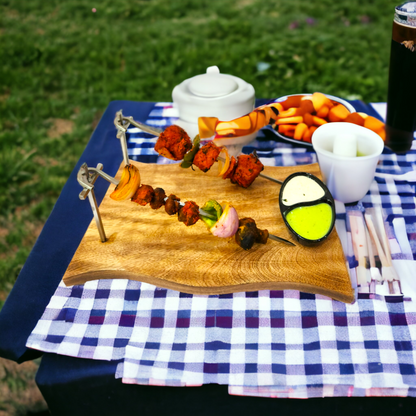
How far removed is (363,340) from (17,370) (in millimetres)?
1381

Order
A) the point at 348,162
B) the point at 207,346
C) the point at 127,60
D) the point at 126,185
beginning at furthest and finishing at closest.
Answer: the point at 127,60 → the point at 348,162 → the point at 126,185 → the point at 207,346

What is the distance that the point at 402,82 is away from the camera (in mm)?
1400

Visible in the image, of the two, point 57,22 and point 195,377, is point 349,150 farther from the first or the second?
point 57,22

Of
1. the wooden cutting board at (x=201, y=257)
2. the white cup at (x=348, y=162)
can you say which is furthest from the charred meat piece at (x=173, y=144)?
the white cup at (x=348, y=162)

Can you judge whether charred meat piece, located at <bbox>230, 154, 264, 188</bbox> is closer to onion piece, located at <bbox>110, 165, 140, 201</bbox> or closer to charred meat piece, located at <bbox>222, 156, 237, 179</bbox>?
charred meat piece, located at <bbox>222, 156, 237, 179</bbox>

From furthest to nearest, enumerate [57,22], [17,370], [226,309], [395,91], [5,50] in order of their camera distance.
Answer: [57,22], [5,50], [17,370], [395,91], [226,309]

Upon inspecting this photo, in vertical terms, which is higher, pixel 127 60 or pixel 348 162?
pixel 348 162

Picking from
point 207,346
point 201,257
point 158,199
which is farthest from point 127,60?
point 207,346

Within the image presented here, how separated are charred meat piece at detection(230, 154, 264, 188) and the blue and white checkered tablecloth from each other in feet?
1.11

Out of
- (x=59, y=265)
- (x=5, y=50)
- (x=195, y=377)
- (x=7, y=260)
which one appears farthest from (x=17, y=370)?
(x=5, y=50)

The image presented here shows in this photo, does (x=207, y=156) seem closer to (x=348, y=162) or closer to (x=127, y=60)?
(x=348, y=162)

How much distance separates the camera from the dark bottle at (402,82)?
129 cm

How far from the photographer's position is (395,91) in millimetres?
1438

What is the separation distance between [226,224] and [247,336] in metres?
0.26
